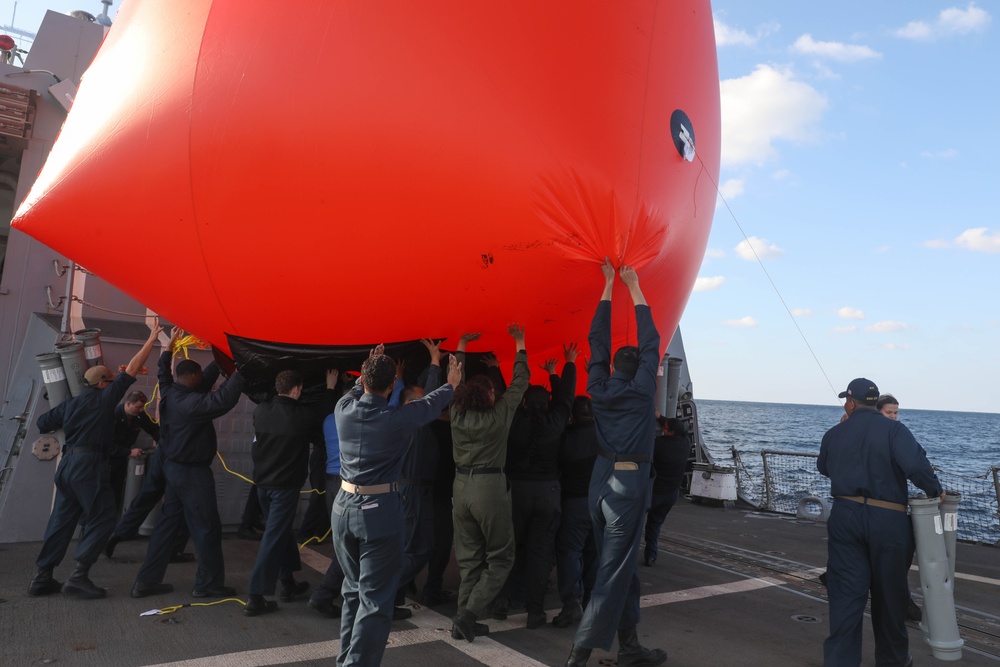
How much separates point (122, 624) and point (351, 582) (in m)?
1.89

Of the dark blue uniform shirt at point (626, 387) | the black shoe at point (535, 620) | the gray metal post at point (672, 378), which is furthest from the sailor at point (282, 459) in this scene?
the gray metal post at point (672, 378)

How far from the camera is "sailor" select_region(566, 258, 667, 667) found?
352 cm

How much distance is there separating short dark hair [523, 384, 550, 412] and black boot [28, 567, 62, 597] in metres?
3.49

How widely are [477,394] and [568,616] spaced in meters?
1.61

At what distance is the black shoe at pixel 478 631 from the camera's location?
3.96 m

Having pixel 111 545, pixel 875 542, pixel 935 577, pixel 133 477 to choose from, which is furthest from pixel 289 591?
pixel 935 577

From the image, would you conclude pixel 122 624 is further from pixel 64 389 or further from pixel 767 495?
pixel 767 495

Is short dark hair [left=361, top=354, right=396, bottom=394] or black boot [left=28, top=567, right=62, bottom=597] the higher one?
short dark hair [left=361, top=354, right=396, bottom=394]

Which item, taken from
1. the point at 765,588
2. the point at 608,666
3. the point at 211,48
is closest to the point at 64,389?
the point at 211,48

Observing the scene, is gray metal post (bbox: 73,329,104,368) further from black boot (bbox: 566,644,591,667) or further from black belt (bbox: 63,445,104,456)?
black boot (bbox: 566,644,591,667)

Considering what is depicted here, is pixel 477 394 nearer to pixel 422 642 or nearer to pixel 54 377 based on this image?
pixel 422 642

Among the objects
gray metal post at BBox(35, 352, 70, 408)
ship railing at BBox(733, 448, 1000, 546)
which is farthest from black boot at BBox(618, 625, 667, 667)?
gray metal post at BBox(35, 352, 70, 408)

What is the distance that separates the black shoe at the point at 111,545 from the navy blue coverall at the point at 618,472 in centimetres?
408

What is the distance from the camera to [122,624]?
4004 mm
